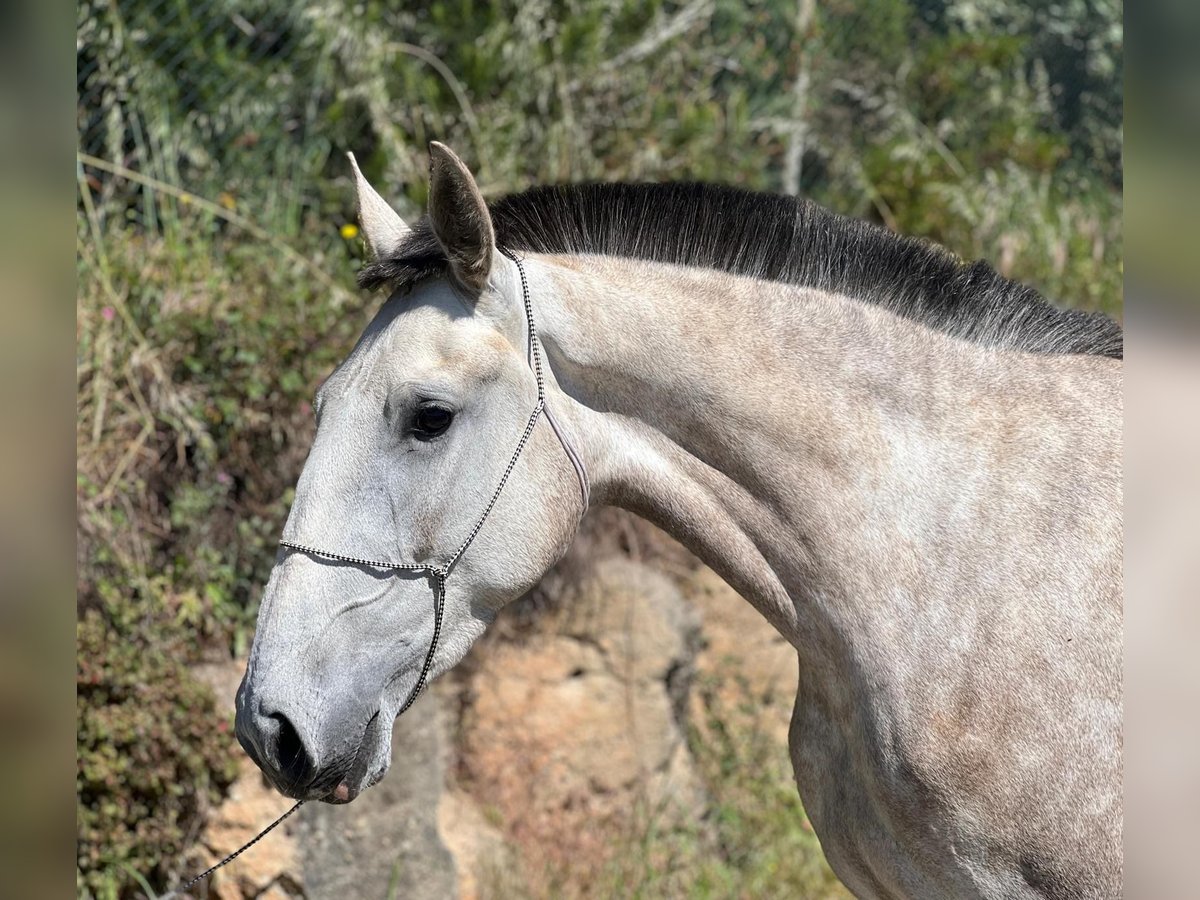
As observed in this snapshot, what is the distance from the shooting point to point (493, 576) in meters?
2.24

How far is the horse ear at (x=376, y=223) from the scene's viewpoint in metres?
2.38

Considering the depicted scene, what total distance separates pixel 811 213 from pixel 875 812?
1185mm

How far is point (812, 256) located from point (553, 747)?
2903 mm

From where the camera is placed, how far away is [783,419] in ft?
7.23

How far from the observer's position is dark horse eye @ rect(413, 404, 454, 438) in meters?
2.18

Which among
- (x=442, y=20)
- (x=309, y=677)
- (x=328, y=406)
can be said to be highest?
(x=328, y=406)

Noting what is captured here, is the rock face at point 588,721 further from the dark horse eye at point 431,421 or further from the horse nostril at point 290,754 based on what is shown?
the dark horse eye at point 431,421

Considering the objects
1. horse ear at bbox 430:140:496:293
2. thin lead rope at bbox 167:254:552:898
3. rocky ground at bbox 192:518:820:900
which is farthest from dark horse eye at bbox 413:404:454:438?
rocky ground at bbox 192:518:820:900

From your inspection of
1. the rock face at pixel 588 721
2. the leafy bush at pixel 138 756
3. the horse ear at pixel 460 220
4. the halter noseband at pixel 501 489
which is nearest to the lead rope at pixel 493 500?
the halter noseband at pixel 501 489

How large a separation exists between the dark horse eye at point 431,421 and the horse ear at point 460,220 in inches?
9.6

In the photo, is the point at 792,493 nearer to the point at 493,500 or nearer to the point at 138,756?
the point at 493,500
